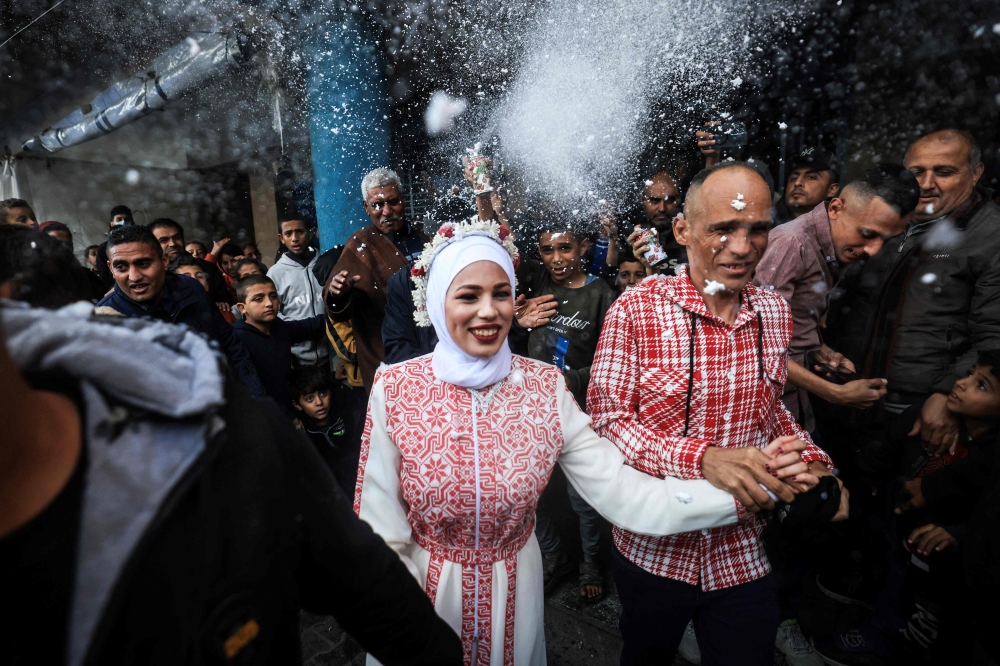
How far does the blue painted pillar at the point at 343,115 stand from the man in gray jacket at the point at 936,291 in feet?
14.2

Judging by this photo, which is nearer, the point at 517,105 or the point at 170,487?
the point at 170,487

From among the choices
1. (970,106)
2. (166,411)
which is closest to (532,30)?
(970,106)

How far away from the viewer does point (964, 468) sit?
2084mm

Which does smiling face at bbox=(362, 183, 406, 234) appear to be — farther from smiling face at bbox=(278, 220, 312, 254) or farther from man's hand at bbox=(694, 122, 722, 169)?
man's hand at bbox=(694, 122, 722, 169)

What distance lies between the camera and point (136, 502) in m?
0.58

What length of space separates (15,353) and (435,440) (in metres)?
1.05

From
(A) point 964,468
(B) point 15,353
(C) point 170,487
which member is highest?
(B) point 15,353

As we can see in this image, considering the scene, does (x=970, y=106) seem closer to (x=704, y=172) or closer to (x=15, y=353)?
(x=704, y=172)

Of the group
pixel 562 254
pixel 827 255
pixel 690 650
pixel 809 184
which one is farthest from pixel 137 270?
pixel 809 184

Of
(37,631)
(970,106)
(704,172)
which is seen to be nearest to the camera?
(37,631)

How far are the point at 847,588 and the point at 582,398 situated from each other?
1.82m

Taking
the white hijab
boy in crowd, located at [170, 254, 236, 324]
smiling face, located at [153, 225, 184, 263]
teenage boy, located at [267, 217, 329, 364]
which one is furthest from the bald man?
smiling face, located at [153, 225, 184, 263]

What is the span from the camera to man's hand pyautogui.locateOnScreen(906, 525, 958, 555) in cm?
206

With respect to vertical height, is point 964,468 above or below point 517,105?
below
